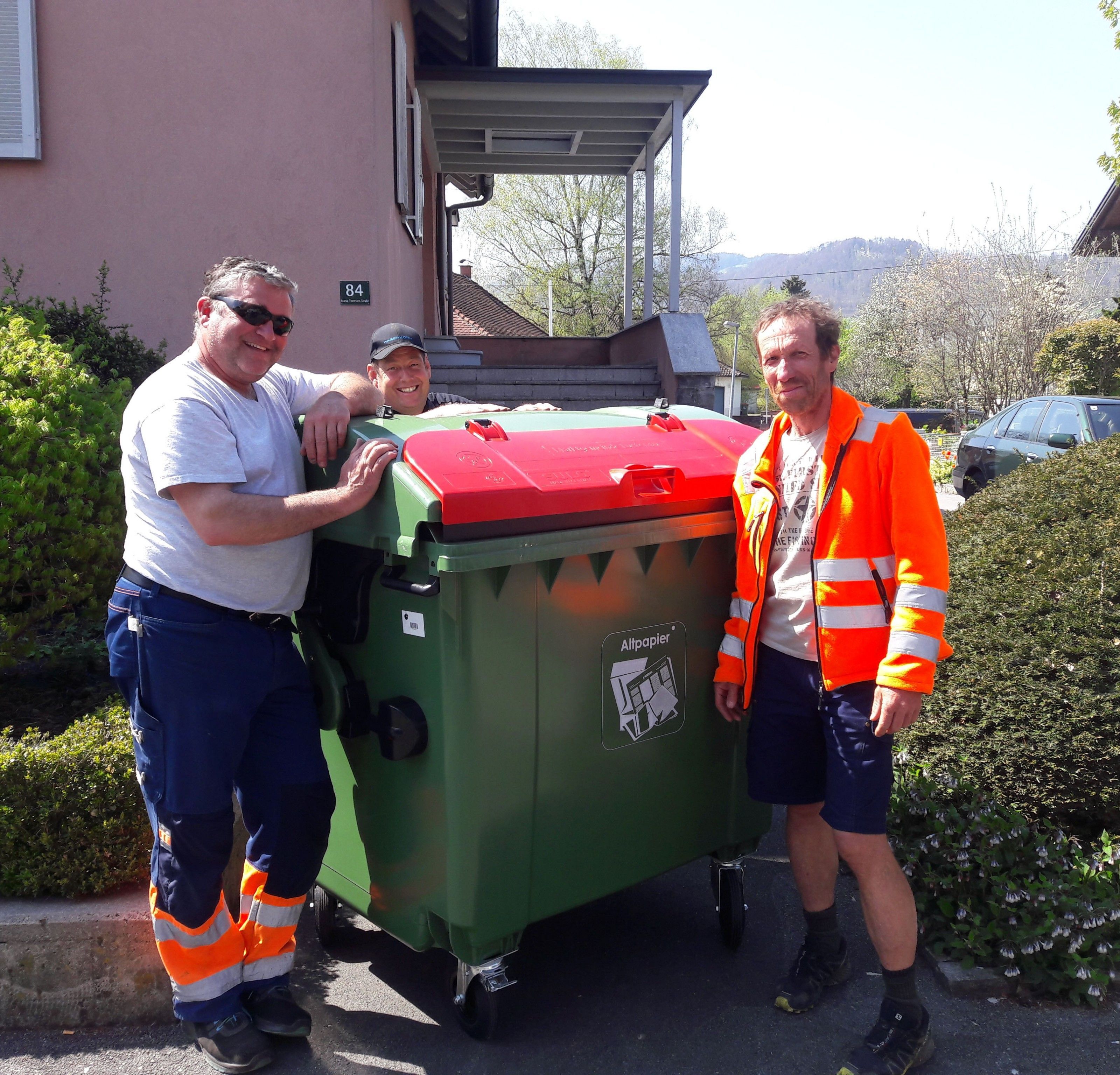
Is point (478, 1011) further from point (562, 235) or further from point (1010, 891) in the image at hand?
point (562, 235)

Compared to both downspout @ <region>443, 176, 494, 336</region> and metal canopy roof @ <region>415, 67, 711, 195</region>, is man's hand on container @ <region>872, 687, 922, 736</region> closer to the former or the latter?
metal canopy roof @ <region>415, 67, 711, 195</region>

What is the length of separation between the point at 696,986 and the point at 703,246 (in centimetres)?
3570

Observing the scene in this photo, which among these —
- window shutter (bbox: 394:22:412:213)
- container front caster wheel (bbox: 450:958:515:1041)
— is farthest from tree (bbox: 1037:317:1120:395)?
container front caster wheel (bbox: 450:958:515:1041)

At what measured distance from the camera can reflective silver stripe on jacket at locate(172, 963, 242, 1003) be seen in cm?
232

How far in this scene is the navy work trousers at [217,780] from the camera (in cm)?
222

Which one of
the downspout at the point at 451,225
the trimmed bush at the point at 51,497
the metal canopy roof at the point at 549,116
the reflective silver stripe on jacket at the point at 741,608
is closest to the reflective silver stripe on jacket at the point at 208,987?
the trimmed bush at the point at 51,497

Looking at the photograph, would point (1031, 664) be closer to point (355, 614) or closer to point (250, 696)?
point (355, 614)

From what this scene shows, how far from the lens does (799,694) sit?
2.46 m

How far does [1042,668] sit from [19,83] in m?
6.75

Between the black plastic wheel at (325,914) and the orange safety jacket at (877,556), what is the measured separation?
162 centimetres

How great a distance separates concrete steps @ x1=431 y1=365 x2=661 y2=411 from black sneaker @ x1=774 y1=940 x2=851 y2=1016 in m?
6.85

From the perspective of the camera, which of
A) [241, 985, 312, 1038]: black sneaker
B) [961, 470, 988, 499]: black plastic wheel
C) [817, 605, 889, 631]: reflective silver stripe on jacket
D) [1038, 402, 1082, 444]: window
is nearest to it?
[817, 605, 889, 631]: reflective silver stripe on jacket

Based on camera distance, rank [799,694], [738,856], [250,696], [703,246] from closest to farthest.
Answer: [250,696] → [799,694] → [738,856] → [703,246]

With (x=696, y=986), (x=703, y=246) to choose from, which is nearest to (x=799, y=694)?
(x=696, y=986)
